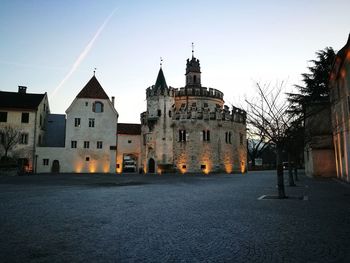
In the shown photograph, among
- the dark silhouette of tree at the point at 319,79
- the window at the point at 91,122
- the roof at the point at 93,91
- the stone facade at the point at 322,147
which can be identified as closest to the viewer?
the stone facade at the point at 322,147

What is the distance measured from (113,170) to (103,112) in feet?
32.2

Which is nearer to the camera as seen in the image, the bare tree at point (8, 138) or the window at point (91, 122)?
the bare tree at point (8, 138)

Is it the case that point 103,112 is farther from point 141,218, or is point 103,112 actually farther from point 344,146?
point 141,218

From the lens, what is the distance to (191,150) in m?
49.2

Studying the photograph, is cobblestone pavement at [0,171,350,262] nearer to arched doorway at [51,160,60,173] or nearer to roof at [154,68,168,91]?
arched doorway at [51,160,60,173]

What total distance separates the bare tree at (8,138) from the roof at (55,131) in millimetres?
7089

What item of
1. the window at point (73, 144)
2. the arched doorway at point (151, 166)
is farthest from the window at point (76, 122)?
the arched doorway at point (151, 166)

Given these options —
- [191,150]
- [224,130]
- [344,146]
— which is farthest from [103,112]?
[344,146]

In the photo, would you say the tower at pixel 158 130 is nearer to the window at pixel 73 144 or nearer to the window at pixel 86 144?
the window at pixel 86 144

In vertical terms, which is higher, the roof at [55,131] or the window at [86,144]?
the roof at [55,131]

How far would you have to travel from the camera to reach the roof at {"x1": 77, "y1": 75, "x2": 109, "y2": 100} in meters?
49.8

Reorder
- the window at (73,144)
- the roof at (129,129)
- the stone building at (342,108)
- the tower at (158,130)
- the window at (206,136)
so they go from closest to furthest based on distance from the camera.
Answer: the stone building at (342,108) → the window at (73,144) → the tower at (158,130) → the window at (206,136) → the roof at (129,129)

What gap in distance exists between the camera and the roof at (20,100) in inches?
1781

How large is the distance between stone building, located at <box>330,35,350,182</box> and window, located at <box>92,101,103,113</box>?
3493cm
